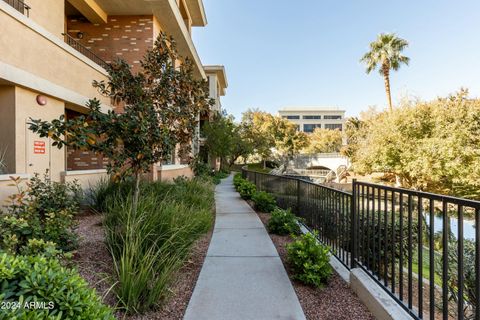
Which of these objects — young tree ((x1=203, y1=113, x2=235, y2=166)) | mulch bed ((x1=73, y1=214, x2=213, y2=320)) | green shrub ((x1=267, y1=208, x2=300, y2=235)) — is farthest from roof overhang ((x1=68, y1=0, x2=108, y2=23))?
young tree ((x1=203, y1=113, x2=235, y2=166))

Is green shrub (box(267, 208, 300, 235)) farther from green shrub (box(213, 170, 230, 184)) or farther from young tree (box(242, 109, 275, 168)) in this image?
young tree (box(242, 109, 275, 168))

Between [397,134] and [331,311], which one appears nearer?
[331,311]

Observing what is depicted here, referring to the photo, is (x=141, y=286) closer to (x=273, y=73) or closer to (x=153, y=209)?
(x=153, y=209)

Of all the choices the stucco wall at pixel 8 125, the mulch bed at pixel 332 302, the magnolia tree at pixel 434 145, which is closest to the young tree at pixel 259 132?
the magnolia tree at pixel 434 145

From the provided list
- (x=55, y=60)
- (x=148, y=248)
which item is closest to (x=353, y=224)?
(x=148, y=248)

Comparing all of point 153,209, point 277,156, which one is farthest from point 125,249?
point 277,156

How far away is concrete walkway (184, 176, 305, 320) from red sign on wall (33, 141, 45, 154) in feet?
15.0

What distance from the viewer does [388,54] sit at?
30234 mm

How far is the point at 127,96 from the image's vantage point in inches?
198

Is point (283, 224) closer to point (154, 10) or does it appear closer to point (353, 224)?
point (353, 224)

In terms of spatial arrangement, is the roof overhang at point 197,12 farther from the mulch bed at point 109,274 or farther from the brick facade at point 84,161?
the mulch bed at point 109,274

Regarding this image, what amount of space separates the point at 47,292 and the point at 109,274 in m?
1.87

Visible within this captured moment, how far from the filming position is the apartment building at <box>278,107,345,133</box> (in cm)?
9600

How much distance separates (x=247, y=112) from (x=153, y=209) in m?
46.2
